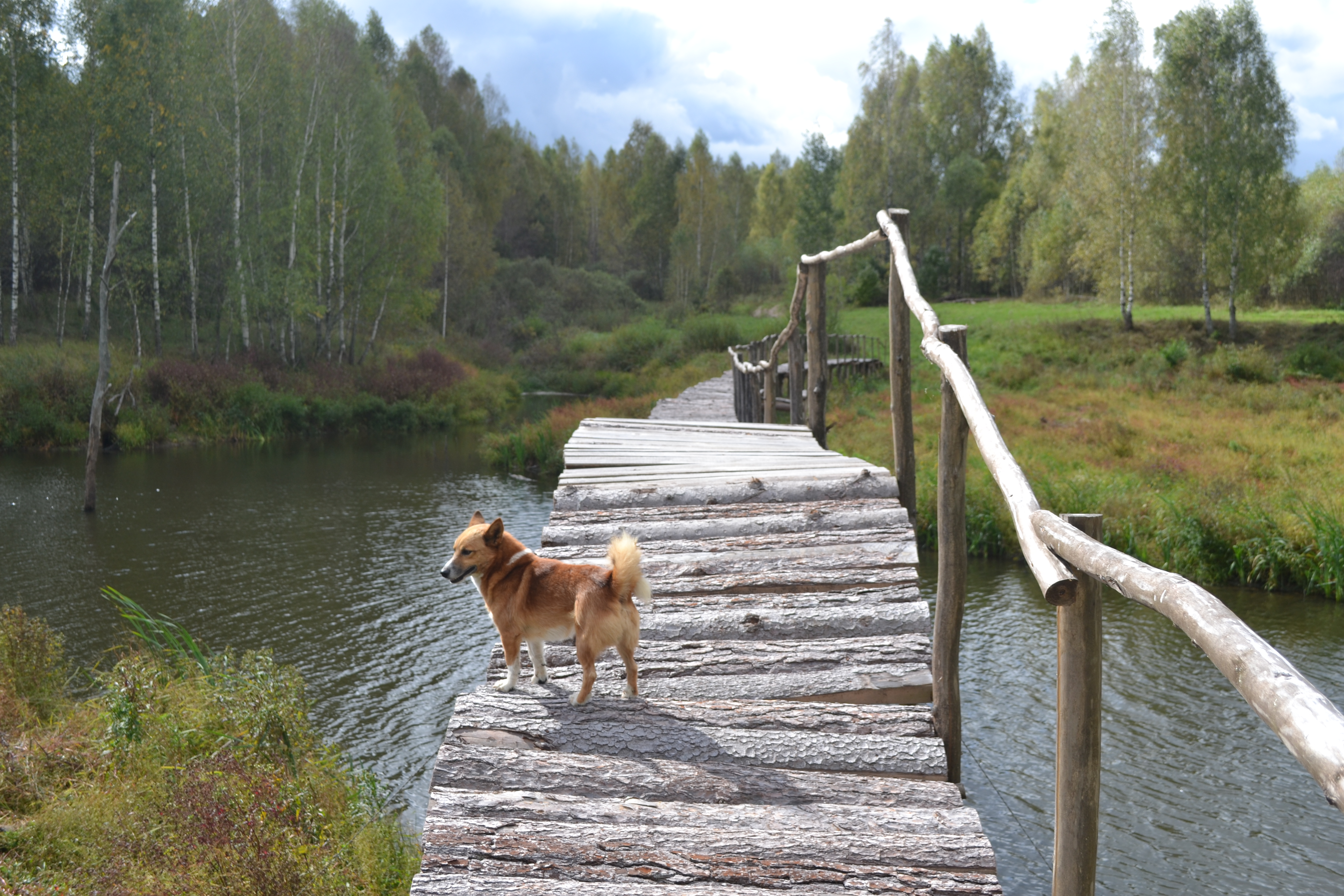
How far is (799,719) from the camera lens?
3.53 meters

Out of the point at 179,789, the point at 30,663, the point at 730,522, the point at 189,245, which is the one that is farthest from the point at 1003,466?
the point at 189,245

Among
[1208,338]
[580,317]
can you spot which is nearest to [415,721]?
[1208,338]

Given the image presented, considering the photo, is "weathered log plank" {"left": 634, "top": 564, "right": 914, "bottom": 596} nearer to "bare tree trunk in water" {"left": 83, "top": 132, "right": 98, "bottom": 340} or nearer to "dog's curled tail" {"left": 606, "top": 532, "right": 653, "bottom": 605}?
"dog's curled tail" {"left": 606, "top": 532, "right": 653, "bottom": 605}

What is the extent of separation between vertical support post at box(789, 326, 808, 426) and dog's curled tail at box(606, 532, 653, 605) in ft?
20.8

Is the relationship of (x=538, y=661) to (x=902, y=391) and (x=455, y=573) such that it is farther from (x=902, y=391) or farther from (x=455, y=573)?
(x=902, y=391)

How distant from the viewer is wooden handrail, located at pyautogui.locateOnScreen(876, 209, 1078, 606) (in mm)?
1923

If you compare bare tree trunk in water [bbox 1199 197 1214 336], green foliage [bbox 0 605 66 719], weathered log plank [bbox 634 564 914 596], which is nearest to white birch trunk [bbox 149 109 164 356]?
green foliage [bbox 0 605 66 719]

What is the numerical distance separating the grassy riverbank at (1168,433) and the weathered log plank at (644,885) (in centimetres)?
1089

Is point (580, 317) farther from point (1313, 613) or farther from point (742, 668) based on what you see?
point (742, 668)

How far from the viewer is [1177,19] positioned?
3072cm

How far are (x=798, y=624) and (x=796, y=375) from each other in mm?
6129

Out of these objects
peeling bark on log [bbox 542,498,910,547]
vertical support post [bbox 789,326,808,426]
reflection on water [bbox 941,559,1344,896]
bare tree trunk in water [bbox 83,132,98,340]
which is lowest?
reflection on water [bbox 941,559,1344,896]

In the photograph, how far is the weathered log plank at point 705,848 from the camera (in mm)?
2711

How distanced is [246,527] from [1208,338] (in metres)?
29.1
